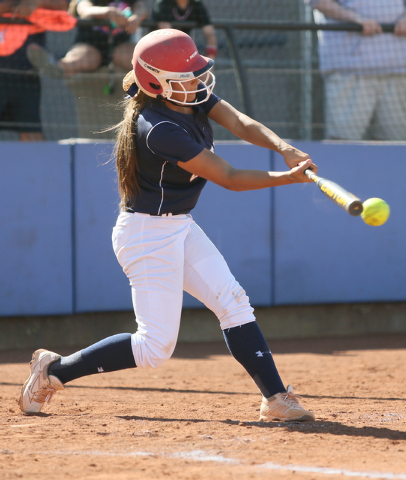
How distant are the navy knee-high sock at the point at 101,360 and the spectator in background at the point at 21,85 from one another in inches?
121

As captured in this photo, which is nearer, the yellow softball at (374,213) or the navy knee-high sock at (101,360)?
the yellow softball at (374,213)

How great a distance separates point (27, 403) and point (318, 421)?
1535mm

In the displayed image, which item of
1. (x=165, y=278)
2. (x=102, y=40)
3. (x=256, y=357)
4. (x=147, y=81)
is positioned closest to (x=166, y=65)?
(x=147, y=81)

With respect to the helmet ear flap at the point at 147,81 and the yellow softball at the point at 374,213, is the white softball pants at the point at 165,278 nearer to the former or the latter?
the helmet ear flap at the point at 147,81

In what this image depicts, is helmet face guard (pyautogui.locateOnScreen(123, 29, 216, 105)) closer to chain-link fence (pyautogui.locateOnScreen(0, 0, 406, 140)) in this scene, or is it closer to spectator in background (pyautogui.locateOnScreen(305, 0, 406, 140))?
chain-link fence (pyautogui.locateOnScreen(0, 0, 406, 140))

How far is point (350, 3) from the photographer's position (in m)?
6.96

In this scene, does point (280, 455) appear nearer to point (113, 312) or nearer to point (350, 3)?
point (113, 312)

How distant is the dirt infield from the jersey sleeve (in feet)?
4.24

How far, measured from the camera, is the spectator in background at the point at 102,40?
6195 millimetres

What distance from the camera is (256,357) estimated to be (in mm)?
3410

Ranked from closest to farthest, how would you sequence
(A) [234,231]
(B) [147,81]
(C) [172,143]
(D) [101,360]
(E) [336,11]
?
(C) [172,143], (B) [147,81], (D) [101,360], (A) [234,231], (E) [336,11]

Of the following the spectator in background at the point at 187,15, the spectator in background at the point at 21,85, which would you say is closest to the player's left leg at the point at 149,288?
the spectator in background at the point at 21,85

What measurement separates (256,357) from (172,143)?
3.73 feet

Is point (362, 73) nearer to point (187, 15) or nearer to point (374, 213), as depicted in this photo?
point (187, 15)
